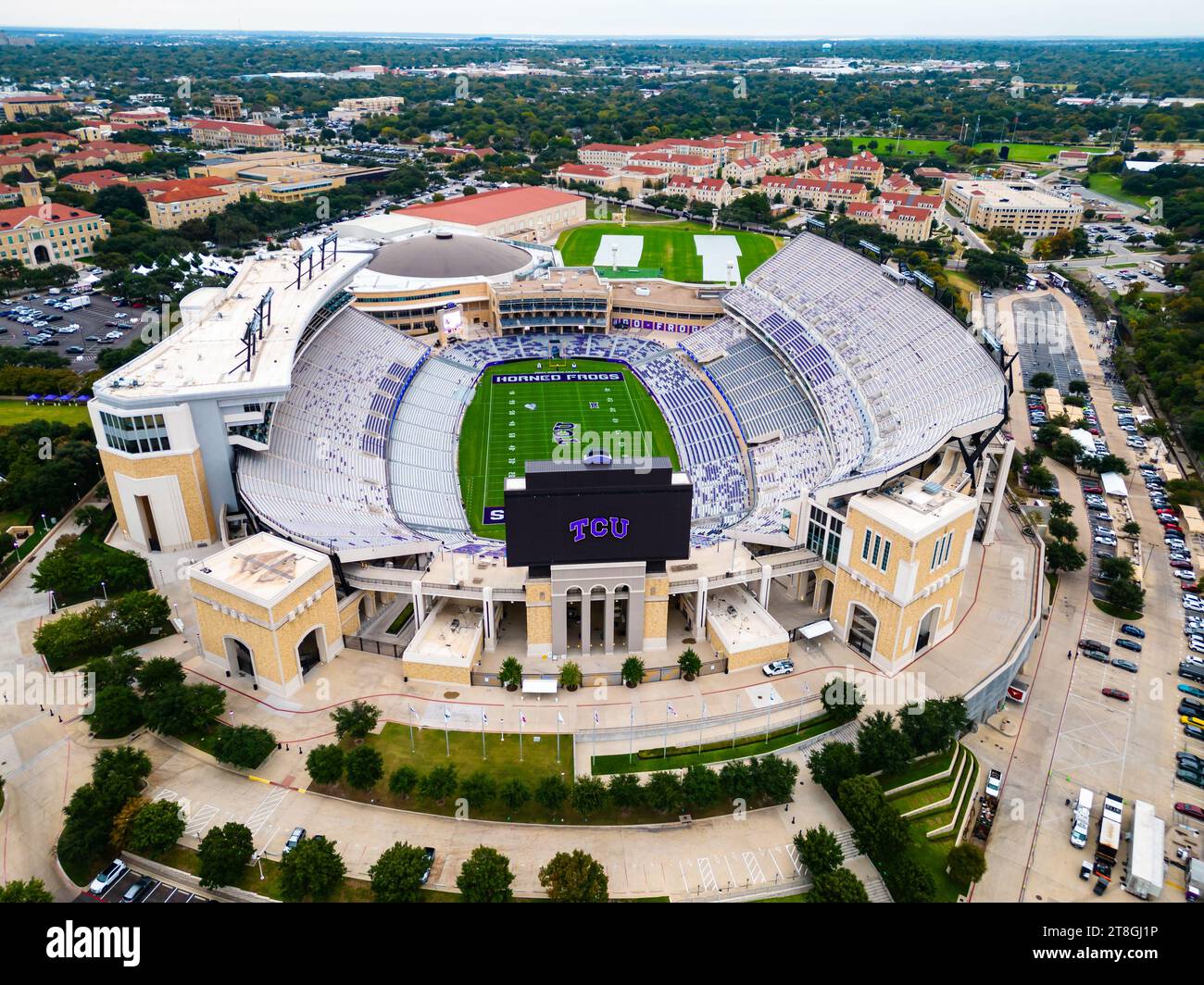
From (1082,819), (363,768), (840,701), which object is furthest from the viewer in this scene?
(840,701)

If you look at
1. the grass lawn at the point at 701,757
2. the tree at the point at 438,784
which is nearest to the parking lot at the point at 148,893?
the tree at the point at 438,784

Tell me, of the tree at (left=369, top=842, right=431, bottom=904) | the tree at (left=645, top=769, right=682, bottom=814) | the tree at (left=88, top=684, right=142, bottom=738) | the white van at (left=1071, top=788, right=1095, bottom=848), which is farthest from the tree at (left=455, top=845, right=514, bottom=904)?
the white van at (left=1071, top=788, right=1095, bottom=848)

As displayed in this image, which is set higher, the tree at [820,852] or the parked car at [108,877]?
the tree at [820,852]

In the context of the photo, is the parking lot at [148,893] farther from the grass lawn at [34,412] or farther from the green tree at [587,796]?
the grass lawn at [34,412]

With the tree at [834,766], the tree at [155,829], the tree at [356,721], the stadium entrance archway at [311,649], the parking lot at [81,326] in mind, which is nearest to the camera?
the tree at [155,829]

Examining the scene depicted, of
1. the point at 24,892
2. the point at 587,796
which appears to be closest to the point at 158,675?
the point at 24,892

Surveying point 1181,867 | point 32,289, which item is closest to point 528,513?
point 1181,867

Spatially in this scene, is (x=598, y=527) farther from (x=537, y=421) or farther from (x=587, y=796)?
(x=537, y=421)
